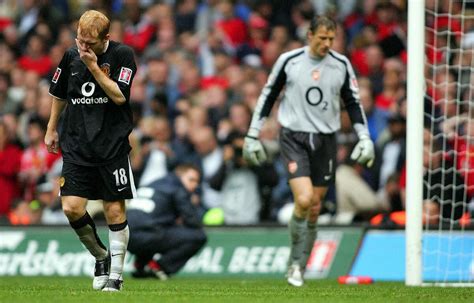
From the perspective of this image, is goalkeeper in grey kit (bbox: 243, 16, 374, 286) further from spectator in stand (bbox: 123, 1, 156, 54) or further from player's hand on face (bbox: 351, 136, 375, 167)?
spectator in stand (bbox: 123, 1, 156, 54)

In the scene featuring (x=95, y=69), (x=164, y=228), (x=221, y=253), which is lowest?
(x=221, y=253)

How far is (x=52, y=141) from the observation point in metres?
10.5

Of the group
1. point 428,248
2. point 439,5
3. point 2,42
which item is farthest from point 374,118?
point 2,42

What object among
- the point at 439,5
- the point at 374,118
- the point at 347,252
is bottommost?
the point at 347,252

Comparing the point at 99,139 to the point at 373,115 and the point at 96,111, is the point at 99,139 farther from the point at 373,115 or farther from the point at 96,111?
the point at 373,115

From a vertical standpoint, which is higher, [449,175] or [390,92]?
[390,92]

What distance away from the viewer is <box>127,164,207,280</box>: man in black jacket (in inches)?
589

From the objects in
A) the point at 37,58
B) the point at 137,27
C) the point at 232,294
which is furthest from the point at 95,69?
the point at 137,27

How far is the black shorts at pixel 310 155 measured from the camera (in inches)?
485

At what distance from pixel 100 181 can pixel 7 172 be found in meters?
8.25

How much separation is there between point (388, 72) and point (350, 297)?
807 cm

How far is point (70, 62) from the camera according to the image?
1034cm

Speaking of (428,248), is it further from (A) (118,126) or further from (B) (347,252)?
(A) (118,126)

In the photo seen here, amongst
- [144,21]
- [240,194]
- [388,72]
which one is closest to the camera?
[240,194]
